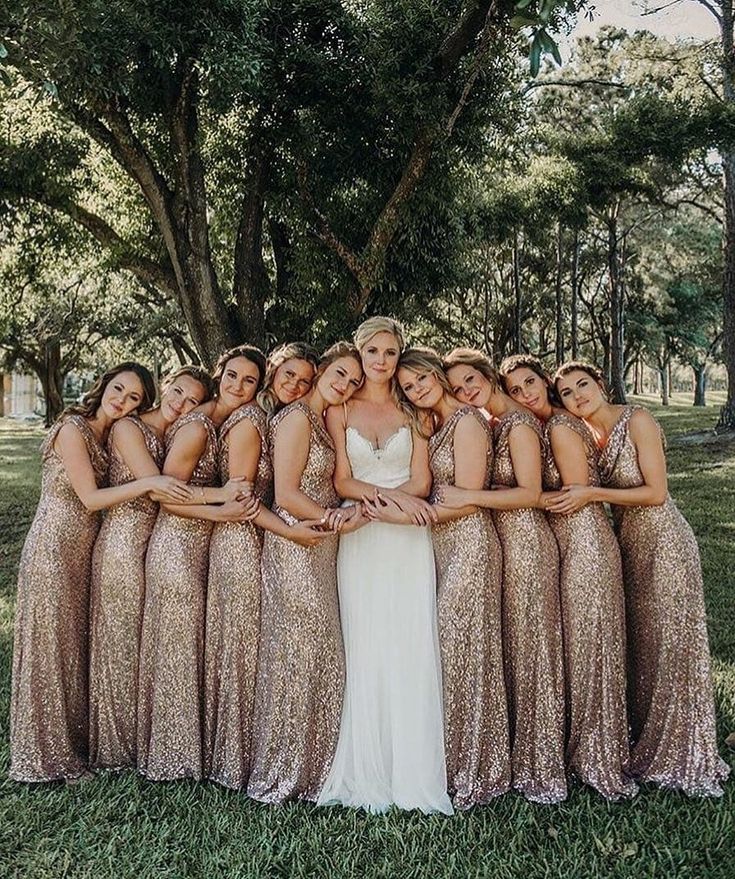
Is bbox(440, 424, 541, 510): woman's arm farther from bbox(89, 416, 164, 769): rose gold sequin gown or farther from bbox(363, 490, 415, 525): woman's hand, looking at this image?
bbox(89, 416, 164, 769): rose gold sequin gown

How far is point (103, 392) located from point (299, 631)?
187cm

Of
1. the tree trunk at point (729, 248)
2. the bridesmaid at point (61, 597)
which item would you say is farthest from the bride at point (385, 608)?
the tree trunk at point (729, 248)

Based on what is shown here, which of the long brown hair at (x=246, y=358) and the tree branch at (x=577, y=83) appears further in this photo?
the tree branch at (x=577, y=83)

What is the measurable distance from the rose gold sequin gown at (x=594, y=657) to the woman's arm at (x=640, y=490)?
136 mm

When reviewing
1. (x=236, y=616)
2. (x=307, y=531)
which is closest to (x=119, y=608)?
(x=236, y=616)

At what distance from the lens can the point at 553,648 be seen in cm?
488

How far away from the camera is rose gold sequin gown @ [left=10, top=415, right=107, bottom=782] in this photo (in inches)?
198

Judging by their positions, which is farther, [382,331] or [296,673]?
[382,331]

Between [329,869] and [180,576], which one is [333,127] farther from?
[329,869]

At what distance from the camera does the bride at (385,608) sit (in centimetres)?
477

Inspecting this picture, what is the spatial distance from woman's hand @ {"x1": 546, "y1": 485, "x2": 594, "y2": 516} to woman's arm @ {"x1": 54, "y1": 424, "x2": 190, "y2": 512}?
81.1 inches

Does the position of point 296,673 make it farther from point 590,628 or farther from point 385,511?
point 590,628

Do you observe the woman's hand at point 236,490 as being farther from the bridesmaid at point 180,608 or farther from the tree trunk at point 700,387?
the tree trunk at point 700,387

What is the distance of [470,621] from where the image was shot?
4824 millimetres
